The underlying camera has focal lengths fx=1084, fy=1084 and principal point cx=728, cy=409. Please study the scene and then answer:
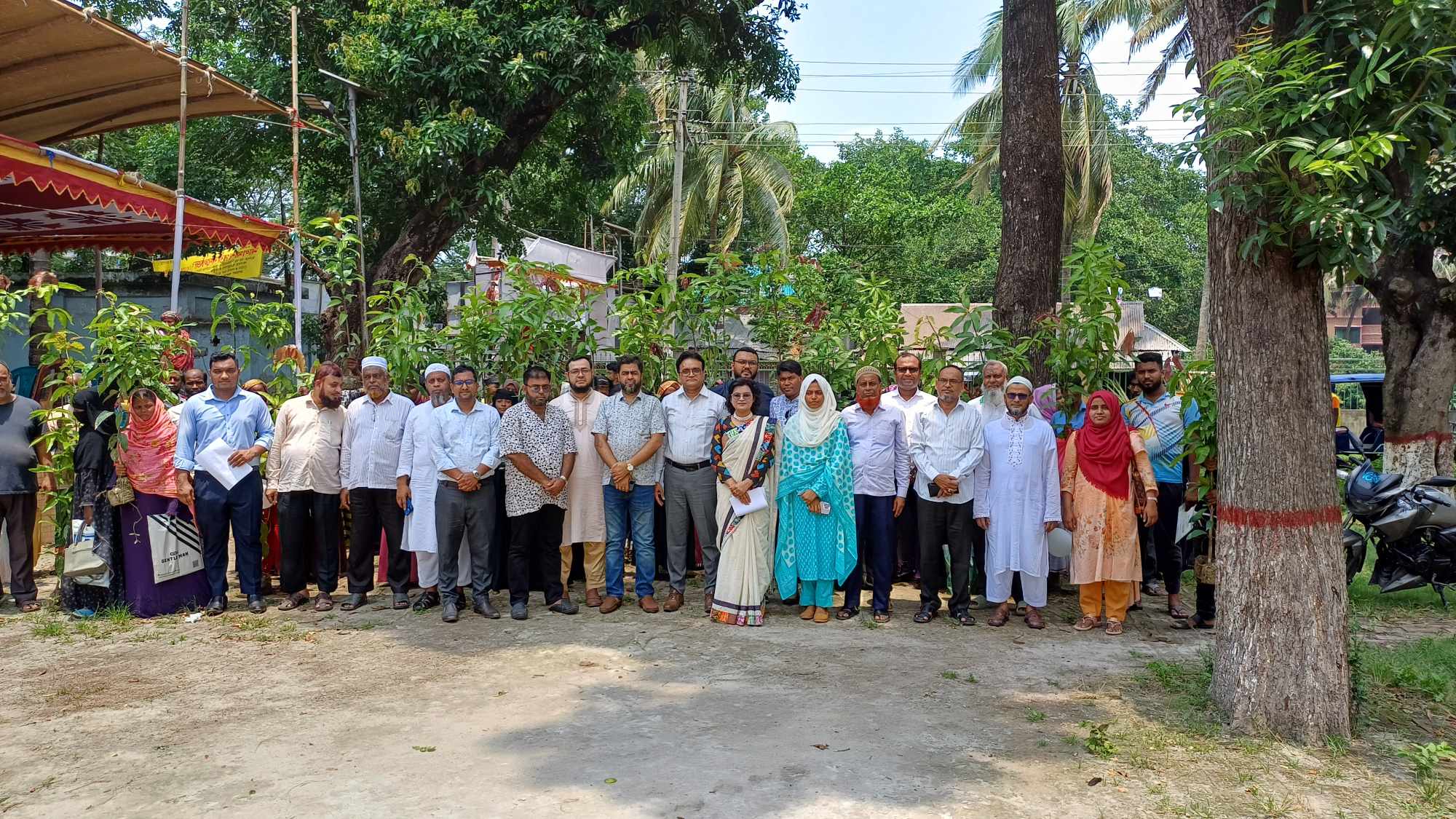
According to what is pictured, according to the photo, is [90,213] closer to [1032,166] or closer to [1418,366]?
[1032,166]

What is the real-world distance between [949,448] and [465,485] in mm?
2961

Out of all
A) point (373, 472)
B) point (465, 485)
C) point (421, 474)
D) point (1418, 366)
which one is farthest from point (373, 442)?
point (1418, 366)

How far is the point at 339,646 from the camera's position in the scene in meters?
6.07

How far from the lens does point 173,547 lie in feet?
22.0

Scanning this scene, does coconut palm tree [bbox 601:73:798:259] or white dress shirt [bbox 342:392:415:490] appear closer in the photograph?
white dress shirt [bbox 342:392:415:490]

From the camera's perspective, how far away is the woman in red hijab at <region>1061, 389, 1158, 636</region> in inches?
252

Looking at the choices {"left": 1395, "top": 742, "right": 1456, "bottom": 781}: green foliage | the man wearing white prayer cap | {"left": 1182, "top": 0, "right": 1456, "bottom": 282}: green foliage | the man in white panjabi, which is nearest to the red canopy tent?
the man wearing white prayer cap

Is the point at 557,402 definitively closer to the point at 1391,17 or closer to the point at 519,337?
the point at 519,337

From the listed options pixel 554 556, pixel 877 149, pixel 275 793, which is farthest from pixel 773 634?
pixel 877 149

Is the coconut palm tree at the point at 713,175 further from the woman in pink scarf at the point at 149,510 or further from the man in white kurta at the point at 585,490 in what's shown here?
the woman in pink scarf at the point at 149,510

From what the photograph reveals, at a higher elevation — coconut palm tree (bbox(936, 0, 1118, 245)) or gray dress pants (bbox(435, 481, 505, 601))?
coconut palm tree (bbox(936, 0, 1118, 245))

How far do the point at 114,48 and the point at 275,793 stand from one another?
23.1 feet

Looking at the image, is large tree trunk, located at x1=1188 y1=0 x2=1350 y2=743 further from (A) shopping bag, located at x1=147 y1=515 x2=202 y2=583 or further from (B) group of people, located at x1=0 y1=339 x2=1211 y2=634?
(A) shopping bag, located at x1=147 y1=515 x2=202 y2=583

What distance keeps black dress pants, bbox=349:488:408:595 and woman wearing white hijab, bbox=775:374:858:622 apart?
8.04 feet
